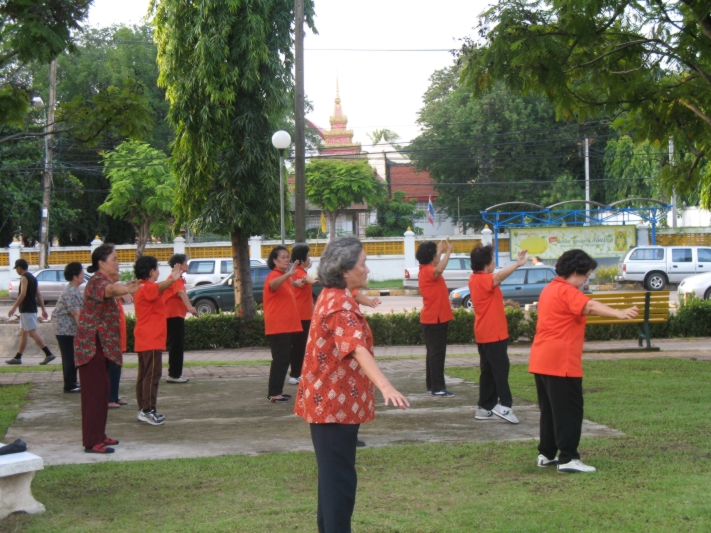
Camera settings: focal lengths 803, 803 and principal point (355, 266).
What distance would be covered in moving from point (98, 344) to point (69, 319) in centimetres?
366

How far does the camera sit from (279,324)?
935 cm

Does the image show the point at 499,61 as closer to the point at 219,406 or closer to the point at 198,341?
the point at 219,406

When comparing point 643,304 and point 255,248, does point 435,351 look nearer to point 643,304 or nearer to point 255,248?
point 643,304

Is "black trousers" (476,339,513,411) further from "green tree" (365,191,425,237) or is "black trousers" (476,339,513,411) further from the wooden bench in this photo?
"green tree" (365,191,425,237)

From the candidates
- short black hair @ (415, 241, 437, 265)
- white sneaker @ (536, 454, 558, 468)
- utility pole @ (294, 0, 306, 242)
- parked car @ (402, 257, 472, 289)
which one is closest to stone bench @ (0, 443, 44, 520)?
white sneaker @ (536, 454, 558, 468)

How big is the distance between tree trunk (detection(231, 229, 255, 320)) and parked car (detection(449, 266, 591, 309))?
25.1 ft

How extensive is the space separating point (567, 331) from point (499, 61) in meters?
4.91

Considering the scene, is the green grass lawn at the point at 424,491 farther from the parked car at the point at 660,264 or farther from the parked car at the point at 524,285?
the parked car at the point at 660,264

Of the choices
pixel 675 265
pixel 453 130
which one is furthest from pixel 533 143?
pixel 675 265

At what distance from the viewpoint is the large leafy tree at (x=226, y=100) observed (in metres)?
15.1

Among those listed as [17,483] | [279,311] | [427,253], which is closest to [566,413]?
[427,253]

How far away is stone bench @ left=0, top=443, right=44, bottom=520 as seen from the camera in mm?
5117

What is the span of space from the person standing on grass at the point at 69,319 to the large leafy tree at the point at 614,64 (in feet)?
18.4

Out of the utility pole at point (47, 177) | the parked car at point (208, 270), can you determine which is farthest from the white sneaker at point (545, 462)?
the utility pole at point (47, 177)
